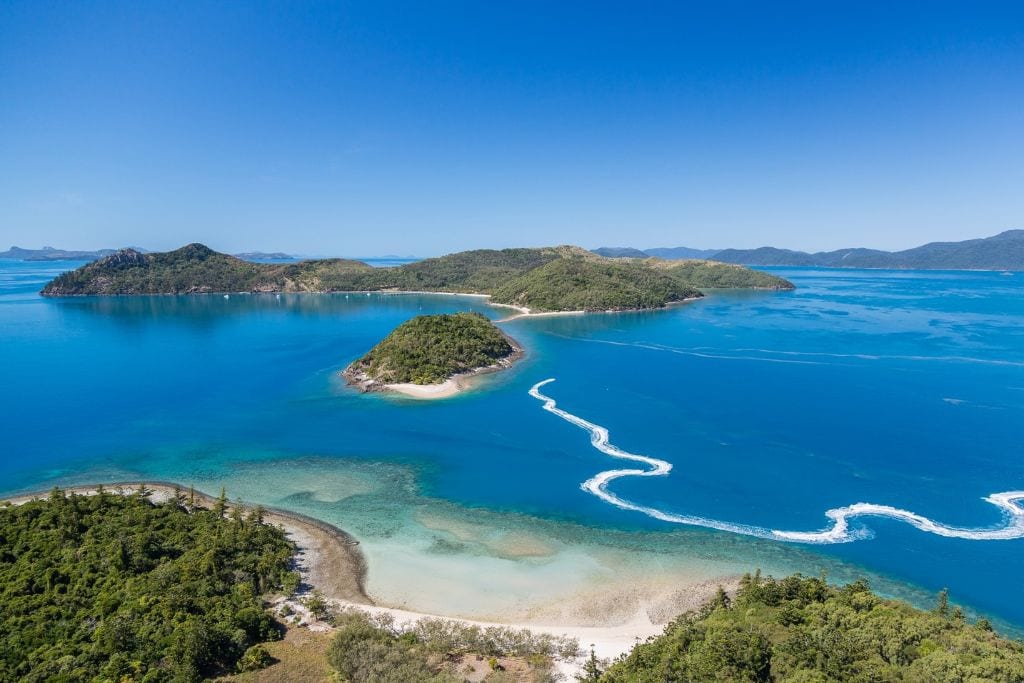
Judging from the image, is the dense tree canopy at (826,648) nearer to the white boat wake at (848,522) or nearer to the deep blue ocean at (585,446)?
the deep blue ocean at (585,446)

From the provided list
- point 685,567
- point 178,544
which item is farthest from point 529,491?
point 178,544

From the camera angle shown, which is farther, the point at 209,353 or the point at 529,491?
the point at 209,353

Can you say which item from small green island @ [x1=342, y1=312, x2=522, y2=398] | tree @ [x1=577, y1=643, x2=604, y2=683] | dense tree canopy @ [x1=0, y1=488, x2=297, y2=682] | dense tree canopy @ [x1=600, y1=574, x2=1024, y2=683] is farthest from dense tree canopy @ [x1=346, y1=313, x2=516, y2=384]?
dense tree canopy @ [x1=600, y1=574, x2=1024, y2=683]

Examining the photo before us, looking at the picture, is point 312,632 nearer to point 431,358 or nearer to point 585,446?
point 585,446

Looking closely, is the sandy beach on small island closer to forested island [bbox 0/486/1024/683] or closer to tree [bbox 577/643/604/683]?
tree [bbox 577/643/604/683]

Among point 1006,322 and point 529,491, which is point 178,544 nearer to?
point 529,491

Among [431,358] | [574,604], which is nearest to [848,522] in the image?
[574,604]
